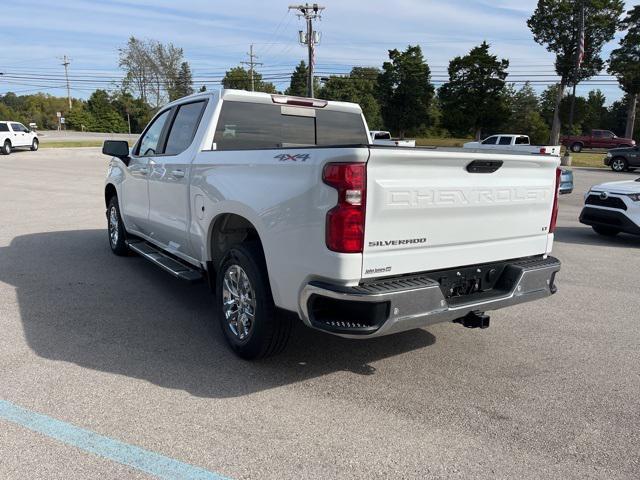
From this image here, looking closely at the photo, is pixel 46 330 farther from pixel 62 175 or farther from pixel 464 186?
pixel 62 175

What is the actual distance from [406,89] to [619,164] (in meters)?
32.2

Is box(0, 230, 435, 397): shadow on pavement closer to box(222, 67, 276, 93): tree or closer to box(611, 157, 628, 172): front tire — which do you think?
box(611, 157, 628, 172): front tire

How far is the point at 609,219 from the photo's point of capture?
902 centimetres

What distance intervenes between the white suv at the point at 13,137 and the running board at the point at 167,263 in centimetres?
2922

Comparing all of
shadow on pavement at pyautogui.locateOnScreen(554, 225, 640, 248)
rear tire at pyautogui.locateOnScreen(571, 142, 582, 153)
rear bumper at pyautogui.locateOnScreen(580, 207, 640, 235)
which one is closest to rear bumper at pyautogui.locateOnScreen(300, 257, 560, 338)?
rear bumper at pyautogui.locateOnScreen(580, 207, 640, 235)

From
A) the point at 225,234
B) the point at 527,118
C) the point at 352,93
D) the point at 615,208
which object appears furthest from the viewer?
the point at 352,93

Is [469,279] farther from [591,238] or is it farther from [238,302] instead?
[591,238]

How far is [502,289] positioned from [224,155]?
2.32 metres

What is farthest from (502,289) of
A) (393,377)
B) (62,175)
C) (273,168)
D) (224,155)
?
(62,175)

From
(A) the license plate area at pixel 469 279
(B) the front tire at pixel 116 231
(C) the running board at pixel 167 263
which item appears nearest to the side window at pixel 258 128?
(C) the running board at pixel 167 263

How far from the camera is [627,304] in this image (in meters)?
5.70

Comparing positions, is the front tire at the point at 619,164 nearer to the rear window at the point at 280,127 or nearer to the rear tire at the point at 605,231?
the rear tire at the point at 605,231

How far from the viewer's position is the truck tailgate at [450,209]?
3.10 metres

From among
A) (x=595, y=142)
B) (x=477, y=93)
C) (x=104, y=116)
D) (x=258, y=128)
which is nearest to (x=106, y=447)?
(x=258, y=128)
